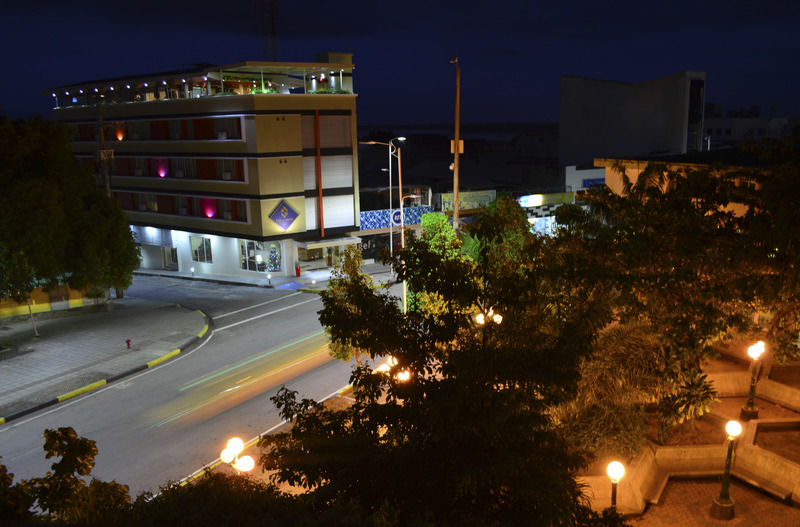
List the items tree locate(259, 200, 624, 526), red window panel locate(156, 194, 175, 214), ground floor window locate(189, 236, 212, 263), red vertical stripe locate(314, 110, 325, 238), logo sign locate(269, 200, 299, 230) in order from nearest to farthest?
tree locate(259, 200, 624, 526), logo sign locate(269, 200, 299, 230), red vertical stripe locate(314, 110, 325, 238), ground floor window locate(189, 236, 212, 263), red window panel locate(156, 194, 175, 214)

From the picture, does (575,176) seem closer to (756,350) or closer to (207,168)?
(207,168)

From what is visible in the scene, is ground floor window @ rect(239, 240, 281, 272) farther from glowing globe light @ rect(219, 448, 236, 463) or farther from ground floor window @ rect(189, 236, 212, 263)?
glowing globe light @ rect(219, 448, 236, 463)

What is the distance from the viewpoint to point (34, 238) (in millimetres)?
22391

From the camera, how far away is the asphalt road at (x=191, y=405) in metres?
14.7

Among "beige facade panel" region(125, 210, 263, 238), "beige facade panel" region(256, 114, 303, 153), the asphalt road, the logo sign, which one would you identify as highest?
"beige facade panel" region(256, 114, 303, 153)

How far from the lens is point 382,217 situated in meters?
40.9

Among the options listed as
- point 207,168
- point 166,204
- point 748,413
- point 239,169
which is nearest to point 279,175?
point 239,169

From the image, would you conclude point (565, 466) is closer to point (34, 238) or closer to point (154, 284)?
point (34, 238)

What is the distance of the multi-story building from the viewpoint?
36.3 meters

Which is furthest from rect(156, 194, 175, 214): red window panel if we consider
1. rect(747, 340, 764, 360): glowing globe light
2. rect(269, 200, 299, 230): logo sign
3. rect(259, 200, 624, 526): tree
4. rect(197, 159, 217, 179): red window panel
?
rect(747, 340, 764, 360): glowing globe light

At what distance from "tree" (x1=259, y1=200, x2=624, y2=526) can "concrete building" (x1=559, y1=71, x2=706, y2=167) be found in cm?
4991

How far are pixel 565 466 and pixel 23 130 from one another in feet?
78.8

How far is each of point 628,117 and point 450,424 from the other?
5396 cm

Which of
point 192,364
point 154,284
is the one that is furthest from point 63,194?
point 154,284
